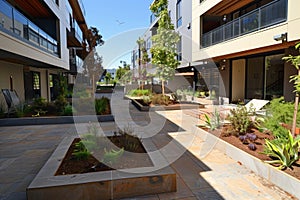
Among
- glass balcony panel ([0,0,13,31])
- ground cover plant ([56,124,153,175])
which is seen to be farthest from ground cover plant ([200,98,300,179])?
glass balcony panel ([0,0,13,31])

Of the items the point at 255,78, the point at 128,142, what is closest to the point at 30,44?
the point at 128,142

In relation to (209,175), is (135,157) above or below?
above

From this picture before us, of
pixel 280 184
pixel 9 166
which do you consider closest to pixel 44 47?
pixel 9 166

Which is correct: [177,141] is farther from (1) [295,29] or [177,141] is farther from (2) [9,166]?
(1) [295,29]

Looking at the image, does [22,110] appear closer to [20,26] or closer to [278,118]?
[20,26]

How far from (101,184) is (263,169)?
2.55m

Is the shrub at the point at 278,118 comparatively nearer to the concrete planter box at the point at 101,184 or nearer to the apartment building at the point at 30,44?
the concrete planter box at the point at 101,184

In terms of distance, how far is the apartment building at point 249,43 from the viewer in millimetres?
7363

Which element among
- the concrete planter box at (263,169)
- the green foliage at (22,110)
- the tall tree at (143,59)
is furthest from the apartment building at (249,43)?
the green foliage at (22,110)

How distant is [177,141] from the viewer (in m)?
5.58

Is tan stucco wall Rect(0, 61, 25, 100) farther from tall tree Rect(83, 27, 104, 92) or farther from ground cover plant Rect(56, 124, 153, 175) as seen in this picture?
tall tree Rect(83, 27, 104, 92)

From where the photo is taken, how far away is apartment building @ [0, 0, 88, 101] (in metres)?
7.43

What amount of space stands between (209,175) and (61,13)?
14.4 metres

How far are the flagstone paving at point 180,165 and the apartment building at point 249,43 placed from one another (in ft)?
15.1
